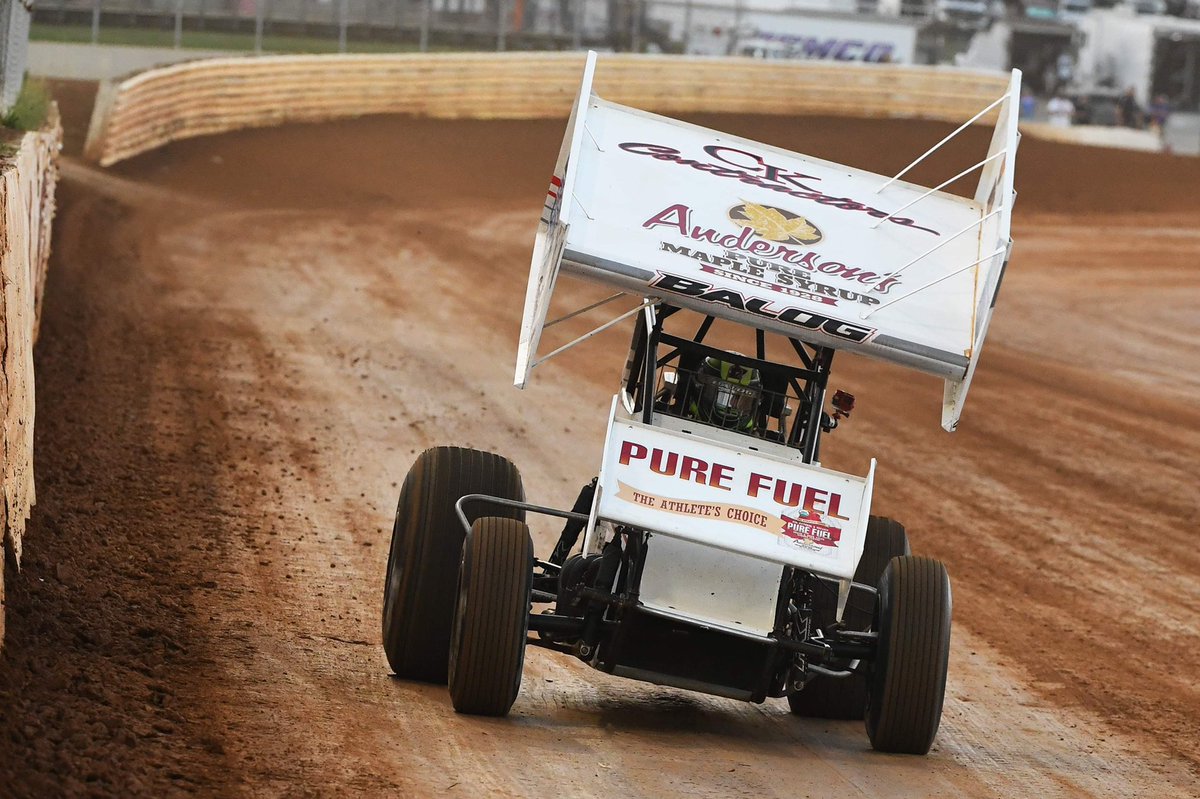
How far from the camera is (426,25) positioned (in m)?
38.2

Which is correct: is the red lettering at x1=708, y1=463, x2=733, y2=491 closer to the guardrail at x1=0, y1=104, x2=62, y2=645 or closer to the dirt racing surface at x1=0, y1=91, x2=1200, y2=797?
the dirt racing surface at x1=0, y1=91, x2=1200, y2=797

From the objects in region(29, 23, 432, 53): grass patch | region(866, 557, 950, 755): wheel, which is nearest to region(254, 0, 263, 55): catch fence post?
region(29, 23, 432, 53): grass patch

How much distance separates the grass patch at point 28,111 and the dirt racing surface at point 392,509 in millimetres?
1802

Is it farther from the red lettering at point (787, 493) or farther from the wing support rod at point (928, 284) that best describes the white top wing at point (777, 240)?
the red lettering at point (787, 493)

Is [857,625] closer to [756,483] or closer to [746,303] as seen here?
[756,483]

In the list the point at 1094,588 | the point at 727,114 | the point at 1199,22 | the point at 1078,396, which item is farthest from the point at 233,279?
the point at 1199,22

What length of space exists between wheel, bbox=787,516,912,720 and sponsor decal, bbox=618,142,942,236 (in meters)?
1.55

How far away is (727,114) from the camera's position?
37156mm

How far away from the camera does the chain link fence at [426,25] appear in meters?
35.9

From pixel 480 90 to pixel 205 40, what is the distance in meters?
6.53

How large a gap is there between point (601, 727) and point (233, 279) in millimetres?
14364

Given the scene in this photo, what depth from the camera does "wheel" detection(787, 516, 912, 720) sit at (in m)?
8.25

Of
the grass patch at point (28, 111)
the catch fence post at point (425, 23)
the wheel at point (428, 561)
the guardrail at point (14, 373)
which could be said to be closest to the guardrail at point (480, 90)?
the catch fence post at point (425, 23)

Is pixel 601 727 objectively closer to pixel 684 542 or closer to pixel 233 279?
pixel 684 542
